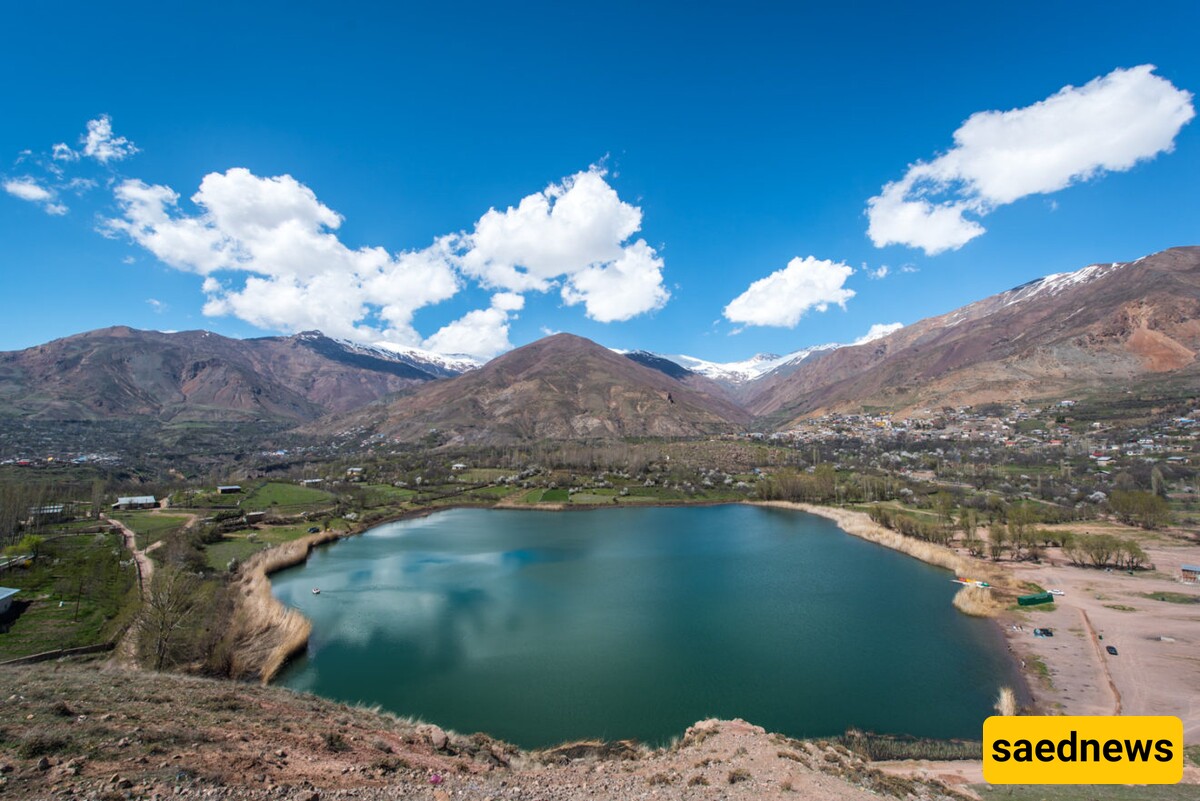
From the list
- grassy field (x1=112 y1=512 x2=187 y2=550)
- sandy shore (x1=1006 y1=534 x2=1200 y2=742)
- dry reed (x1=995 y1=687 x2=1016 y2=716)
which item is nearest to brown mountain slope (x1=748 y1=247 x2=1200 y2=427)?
sandy shore (x1=1006 y1=534 x2=1200 y2=742)

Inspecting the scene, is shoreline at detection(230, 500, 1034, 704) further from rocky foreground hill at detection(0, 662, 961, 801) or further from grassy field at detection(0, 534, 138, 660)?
rocky foreground hill at detection(0, 662, 961, 801)

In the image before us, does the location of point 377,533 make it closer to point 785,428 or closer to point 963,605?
point 963,605

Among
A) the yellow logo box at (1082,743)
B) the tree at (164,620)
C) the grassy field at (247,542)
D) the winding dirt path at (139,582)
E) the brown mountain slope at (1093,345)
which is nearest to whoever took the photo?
the yellow logo box at (1082,743)

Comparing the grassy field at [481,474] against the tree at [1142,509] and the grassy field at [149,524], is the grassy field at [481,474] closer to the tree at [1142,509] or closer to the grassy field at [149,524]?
the grassy field at [149,524]

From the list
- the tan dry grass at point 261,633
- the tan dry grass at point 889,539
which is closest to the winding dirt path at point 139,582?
the tan dry grass at point 261,633

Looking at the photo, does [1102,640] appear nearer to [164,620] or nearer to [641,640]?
[641,640]

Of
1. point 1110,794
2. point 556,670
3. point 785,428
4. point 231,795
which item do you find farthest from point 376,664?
point 785,428
